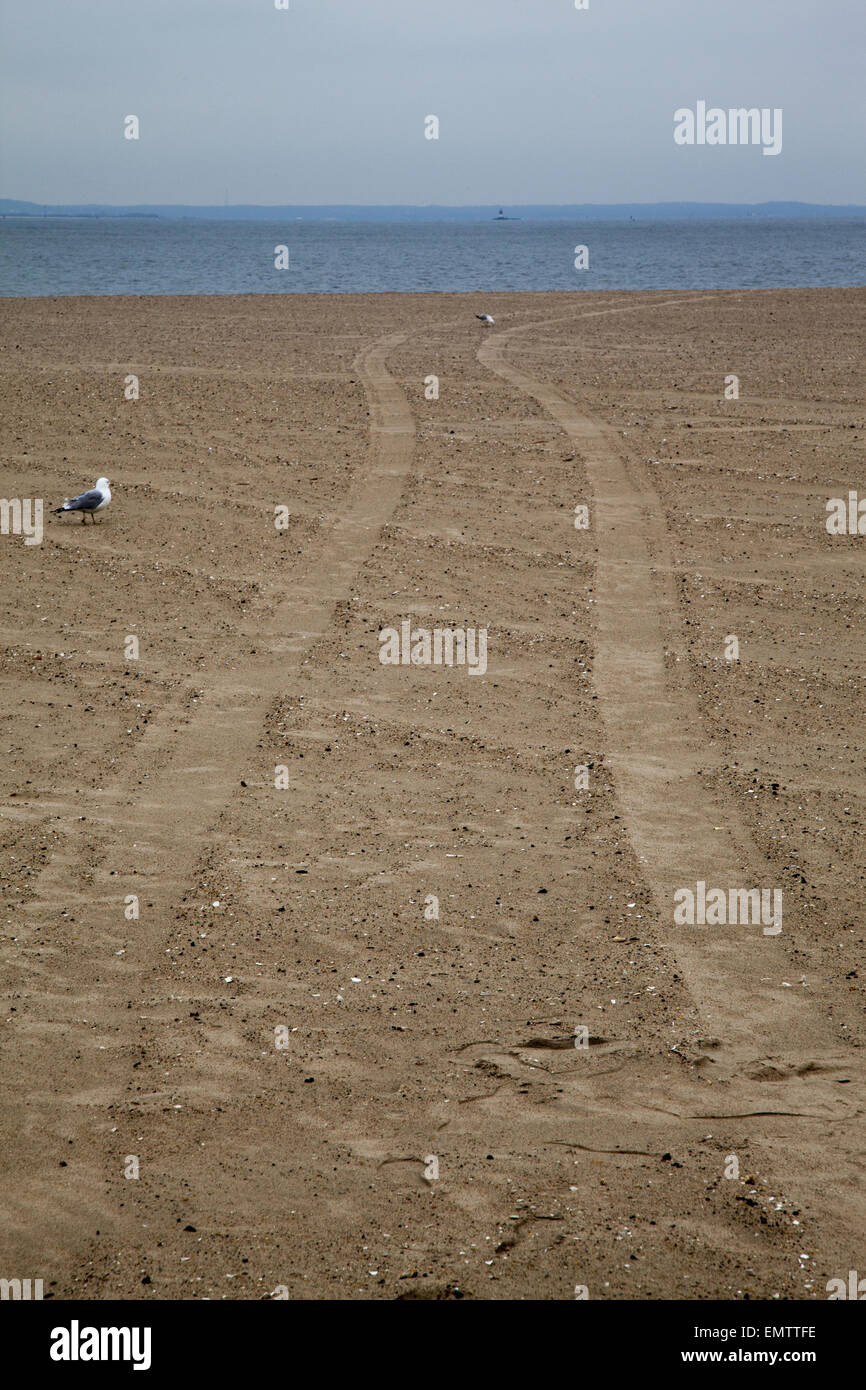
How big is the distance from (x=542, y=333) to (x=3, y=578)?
75.9 feet

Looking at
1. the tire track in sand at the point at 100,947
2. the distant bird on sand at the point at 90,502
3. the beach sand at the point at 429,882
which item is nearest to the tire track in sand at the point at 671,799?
the beach sand at the point at 429,882

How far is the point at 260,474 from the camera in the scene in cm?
1723

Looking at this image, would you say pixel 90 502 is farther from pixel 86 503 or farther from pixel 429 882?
pixel 429 882

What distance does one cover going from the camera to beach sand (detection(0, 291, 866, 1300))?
512 cm

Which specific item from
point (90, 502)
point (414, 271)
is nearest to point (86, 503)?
point (90, 502)

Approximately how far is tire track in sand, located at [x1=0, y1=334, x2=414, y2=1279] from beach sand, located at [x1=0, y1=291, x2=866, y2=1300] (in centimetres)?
3

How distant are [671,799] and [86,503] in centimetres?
898

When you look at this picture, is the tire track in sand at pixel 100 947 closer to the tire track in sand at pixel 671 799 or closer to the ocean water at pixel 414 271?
the tire track in sand at pixel 671 799

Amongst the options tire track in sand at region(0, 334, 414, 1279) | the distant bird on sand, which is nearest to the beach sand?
tire track in sand at region(0, 334, 414, 1279)

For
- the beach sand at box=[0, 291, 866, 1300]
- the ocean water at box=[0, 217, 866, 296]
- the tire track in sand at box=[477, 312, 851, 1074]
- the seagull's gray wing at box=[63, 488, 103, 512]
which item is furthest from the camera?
the ocean water at box=[0, 217, 866, 296]

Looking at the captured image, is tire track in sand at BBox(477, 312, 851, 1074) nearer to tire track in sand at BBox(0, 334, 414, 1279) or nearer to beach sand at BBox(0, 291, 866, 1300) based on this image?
beach sand at BBox(0, 291, 866, 1300)

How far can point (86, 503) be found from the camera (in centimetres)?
1473
